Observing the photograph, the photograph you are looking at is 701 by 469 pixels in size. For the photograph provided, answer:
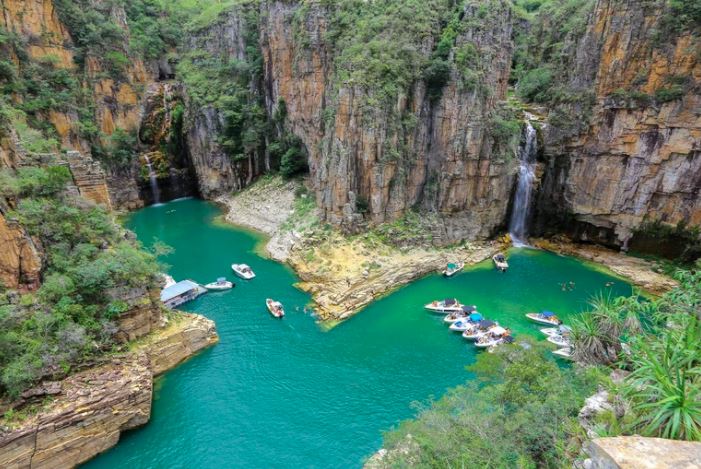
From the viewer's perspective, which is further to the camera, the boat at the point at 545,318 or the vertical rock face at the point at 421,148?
the vertical rock face at the point at 421,148

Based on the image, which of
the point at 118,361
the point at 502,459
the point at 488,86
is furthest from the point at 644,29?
the point at 118,361

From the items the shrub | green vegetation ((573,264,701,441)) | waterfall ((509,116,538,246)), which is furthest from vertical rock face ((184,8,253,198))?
green vegetation ((573,264,701,441))

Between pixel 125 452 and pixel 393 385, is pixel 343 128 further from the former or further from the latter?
pixel 125 452

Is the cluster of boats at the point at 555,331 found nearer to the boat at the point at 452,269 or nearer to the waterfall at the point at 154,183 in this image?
the boat at the point at 452,269

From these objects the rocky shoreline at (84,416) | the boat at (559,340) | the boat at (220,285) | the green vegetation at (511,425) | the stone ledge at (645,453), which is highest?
the stone ledge at (645,453)

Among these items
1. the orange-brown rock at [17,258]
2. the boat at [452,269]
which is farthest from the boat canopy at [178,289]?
the boat at [452,269]

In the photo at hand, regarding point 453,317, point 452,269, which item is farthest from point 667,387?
point 452,269

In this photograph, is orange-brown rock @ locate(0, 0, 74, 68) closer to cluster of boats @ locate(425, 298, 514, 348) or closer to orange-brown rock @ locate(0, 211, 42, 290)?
orange-brown rock @ locate(0, 211, 42, 290)
